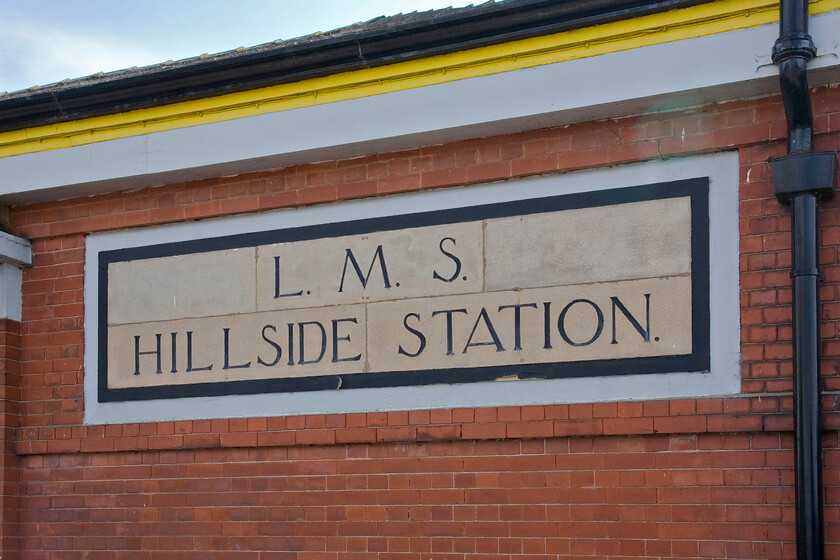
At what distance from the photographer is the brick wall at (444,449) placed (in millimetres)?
5207

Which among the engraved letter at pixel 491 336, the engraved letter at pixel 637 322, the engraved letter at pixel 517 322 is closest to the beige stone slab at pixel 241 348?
the engraved letter at pixel 491 336

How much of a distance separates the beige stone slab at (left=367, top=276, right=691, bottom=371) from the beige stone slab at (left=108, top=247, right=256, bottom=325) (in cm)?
94

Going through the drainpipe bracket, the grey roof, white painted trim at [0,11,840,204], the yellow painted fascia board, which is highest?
the grey roof

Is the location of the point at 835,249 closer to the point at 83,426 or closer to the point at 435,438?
the point at 435,438

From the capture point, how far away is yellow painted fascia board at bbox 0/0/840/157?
533 cm

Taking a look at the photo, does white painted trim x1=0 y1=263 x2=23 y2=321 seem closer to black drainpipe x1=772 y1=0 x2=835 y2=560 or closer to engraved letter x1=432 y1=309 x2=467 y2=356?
engraved letter x1=432 y1=309 x2=467 y2=356

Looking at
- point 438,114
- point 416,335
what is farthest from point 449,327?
point 438,114

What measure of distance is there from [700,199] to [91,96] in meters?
3.85

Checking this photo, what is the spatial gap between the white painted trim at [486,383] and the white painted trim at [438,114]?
1.06 ft

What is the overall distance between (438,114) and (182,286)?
205cm

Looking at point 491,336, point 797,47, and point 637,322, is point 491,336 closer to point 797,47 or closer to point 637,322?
point 637,322

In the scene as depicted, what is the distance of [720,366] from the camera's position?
5.30 metres

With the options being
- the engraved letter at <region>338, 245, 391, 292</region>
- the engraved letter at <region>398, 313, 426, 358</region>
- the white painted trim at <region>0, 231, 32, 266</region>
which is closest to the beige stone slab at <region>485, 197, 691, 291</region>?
the engraved letter at <region>398, 313, 426, 358</region>

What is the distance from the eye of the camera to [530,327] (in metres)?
5.76
